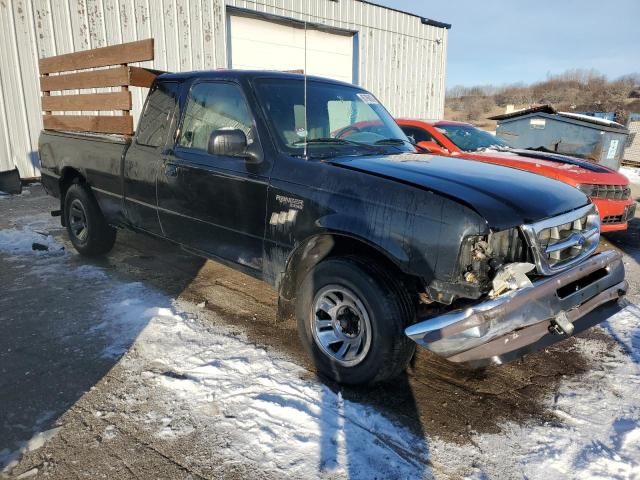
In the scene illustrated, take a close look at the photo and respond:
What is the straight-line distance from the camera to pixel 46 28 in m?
9.48

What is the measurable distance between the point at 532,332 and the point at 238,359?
1888 millimetres

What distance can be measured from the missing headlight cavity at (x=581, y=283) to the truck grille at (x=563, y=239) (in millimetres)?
122

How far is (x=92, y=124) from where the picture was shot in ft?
17.9

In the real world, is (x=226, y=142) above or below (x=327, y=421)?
above

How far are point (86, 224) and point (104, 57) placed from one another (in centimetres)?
184

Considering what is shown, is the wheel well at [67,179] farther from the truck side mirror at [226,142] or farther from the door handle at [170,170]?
the truck side mirror at [226,142]

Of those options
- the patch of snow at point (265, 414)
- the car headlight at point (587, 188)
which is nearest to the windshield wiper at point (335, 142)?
the patch of snow at point (265, 414)

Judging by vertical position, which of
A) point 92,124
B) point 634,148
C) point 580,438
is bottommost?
point 580,438

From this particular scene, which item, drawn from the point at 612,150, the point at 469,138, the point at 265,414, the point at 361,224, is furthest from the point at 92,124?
the point at 612,150

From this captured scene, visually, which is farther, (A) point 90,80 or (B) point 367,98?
(A) point 90,80

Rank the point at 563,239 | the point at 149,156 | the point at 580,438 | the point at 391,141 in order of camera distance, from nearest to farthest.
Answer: the point at 580,438, the point at 563,239, the point at 391,141, the point at 149,156

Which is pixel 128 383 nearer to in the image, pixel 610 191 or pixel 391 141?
pixel 391 141

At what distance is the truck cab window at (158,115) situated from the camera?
424cm

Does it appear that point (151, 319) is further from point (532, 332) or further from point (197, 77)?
point (532, 332)
